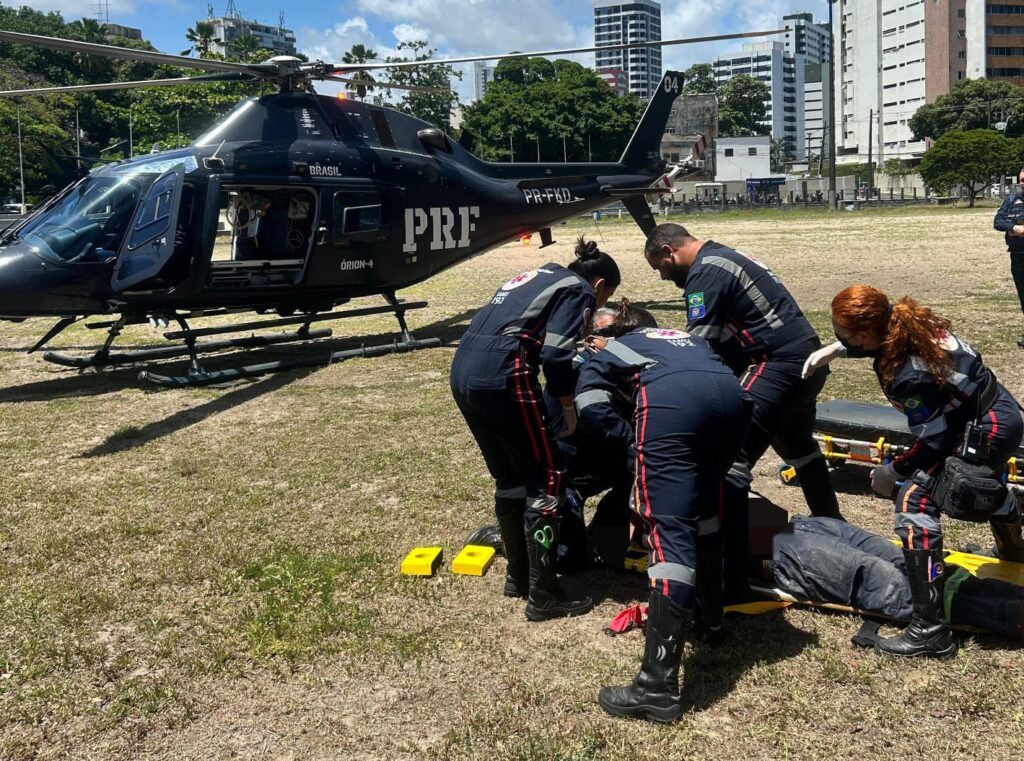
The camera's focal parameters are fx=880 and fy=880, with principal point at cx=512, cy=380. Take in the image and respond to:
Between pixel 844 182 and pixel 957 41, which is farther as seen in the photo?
pixel 957 41

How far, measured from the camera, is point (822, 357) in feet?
13.7

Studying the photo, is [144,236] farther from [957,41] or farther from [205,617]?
[957,41]

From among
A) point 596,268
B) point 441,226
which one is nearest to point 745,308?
point 596,268

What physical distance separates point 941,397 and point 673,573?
1.37 m

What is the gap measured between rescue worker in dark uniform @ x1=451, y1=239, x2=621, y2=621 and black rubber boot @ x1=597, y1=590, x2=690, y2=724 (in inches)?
35.6

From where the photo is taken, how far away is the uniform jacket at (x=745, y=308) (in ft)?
14.7

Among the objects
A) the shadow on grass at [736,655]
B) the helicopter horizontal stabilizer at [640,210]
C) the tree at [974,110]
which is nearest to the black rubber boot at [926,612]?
the shadow on grass at [736,655]

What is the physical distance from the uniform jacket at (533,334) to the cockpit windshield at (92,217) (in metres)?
6.77

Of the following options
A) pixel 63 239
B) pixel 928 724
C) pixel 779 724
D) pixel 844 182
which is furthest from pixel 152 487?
pixel 844 182

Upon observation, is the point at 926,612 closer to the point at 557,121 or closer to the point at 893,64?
the point at 557,121

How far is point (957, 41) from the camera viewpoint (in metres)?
114

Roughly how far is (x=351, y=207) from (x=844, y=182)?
232ft

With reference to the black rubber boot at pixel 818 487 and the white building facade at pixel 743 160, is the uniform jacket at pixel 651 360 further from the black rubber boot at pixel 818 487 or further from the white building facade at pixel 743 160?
the white building facade at pixel 743 160

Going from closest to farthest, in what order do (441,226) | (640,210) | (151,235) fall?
(151,235)
(441,226)
(640,210)
